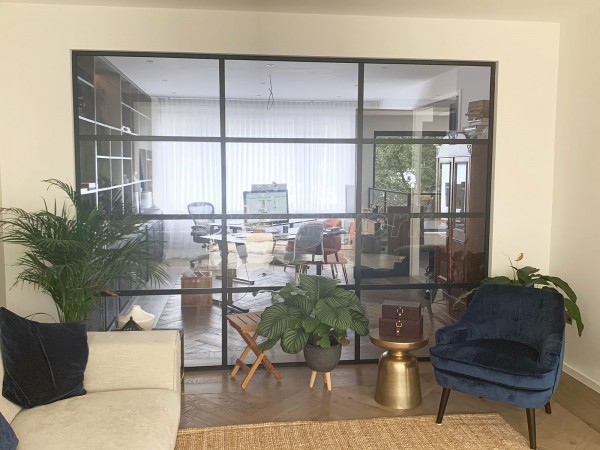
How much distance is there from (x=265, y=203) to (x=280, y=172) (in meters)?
0.27

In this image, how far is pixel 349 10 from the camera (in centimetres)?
459

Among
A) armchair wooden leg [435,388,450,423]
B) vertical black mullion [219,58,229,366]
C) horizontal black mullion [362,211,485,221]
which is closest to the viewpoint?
armchair wooden leg [435,388,450,423]

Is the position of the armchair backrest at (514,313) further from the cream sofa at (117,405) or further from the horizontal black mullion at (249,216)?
the cream sofa at (117,405)

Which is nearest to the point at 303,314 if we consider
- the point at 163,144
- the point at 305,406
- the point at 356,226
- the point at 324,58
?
the point at 305,406

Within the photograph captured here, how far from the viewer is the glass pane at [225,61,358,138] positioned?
477 cm

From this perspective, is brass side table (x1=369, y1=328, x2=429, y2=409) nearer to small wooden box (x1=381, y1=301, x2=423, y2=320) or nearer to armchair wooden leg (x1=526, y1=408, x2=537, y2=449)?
small wooden box (x1=381, y1=301, x2=423, y2=320)

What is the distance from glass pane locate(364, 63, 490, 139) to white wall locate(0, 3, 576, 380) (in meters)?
0.13

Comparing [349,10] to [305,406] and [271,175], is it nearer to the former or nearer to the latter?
[271,175]

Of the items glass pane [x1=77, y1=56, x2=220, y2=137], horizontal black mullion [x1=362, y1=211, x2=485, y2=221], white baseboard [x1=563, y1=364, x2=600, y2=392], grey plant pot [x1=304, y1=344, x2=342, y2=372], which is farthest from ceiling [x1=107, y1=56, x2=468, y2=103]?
white baseboard [x1=563, y1=364, x2=600, y2=392]

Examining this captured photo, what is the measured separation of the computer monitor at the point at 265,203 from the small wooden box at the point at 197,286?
56cm

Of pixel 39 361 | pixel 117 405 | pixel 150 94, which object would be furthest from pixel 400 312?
pixel 150 94

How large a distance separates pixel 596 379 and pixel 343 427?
1947mm

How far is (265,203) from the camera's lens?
4.88m

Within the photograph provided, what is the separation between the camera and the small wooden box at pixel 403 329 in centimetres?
420
